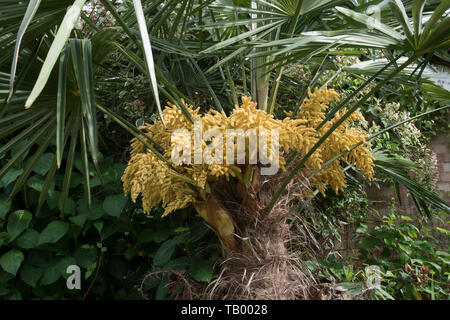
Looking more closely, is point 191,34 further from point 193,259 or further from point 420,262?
point 420,262

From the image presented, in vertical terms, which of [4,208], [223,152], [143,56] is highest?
[143,56]

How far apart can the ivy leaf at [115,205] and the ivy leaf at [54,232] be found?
23 centimetres

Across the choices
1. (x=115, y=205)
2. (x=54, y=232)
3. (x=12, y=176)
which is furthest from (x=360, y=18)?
(x=12, y=176)

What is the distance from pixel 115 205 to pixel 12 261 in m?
0.53

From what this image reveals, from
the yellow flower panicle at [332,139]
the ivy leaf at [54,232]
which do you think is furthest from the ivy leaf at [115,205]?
the yellow flower panicle at [332,139]

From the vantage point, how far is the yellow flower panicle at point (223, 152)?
1438 millimetres

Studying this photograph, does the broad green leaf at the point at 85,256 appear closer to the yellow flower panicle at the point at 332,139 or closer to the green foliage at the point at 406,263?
the yellow flower panicle at the point at 332,139

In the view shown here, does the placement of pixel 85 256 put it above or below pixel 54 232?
below

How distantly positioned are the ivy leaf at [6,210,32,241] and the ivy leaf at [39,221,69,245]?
0.12 metres

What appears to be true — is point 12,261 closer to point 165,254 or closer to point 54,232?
point 54,232

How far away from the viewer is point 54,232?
2051 millimetres

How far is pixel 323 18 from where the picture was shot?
7.05 ft

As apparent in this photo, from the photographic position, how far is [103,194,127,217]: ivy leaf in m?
1.99
